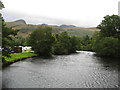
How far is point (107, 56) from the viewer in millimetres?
82312

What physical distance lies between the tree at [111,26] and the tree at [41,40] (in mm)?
30852

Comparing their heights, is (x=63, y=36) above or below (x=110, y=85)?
above

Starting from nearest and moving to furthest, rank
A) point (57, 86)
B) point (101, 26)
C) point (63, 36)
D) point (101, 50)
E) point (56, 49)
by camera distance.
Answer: point (57, 86) → point (101, 50) → point (101, 26) → point (56, 49) → point (63, 36)

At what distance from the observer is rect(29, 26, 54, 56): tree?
80.6 m

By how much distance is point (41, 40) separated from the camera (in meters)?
80.4

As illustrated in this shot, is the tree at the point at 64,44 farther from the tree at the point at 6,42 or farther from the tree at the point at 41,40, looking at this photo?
the tree at the point at 6,42

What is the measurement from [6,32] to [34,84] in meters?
10.5

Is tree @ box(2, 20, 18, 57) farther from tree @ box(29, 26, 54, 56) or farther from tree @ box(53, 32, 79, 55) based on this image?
tree @ box(53, 32, 79, 55)

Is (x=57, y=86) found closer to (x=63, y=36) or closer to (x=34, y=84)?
(x=34, y=84)

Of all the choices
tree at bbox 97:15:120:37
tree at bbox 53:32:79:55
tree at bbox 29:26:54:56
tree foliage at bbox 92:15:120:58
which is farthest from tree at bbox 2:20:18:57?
tree at bbox 97:15:120:37

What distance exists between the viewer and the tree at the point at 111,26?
84.8 m

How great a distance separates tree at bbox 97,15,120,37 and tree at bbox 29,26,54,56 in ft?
101

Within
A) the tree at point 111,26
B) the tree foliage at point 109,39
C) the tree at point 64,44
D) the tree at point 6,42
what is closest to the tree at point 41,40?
the tree at point 64,44

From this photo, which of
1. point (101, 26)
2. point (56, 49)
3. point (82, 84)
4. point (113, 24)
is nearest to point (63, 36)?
point (56, 49)
